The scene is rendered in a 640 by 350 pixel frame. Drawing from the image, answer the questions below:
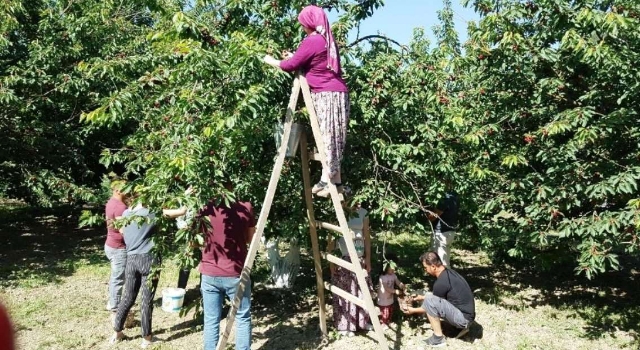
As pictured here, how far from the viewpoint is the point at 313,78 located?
13.3ft

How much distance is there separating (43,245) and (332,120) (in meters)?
9.13

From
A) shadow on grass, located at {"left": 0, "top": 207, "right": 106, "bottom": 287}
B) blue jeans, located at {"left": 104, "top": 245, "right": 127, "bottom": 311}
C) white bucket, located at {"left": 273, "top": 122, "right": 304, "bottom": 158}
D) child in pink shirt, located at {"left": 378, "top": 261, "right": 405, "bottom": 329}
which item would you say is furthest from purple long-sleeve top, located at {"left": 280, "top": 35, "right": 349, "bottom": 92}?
shadow on grass, located at {"left": 0, "top": 207, "right": 106, "bottom": 287}

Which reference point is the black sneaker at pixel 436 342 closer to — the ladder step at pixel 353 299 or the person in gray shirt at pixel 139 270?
the ladder step at pixel 353 299

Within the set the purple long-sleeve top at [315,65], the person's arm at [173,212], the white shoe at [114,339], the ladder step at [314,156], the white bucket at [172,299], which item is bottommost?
the white shoe at [114,339]

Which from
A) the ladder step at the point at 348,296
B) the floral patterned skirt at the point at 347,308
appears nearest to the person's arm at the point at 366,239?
the floral patterned skirt at the point at 347,308

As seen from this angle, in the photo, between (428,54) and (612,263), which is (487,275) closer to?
(612,263)

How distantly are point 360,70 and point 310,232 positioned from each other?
1.72 m

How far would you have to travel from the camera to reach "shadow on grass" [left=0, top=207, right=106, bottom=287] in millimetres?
8383

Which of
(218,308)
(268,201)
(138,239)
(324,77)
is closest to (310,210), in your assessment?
(268,201)

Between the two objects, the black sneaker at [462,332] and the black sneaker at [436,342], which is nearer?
the black sneaker at [436,342]

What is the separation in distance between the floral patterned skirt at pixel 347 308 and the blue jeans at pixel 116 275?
233 centimetres

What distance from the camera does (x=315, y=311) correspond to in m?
6.34

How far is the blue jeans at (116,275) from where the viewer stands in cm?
559

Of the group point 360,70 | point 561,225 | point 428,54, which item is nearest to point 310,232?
point 360,70
